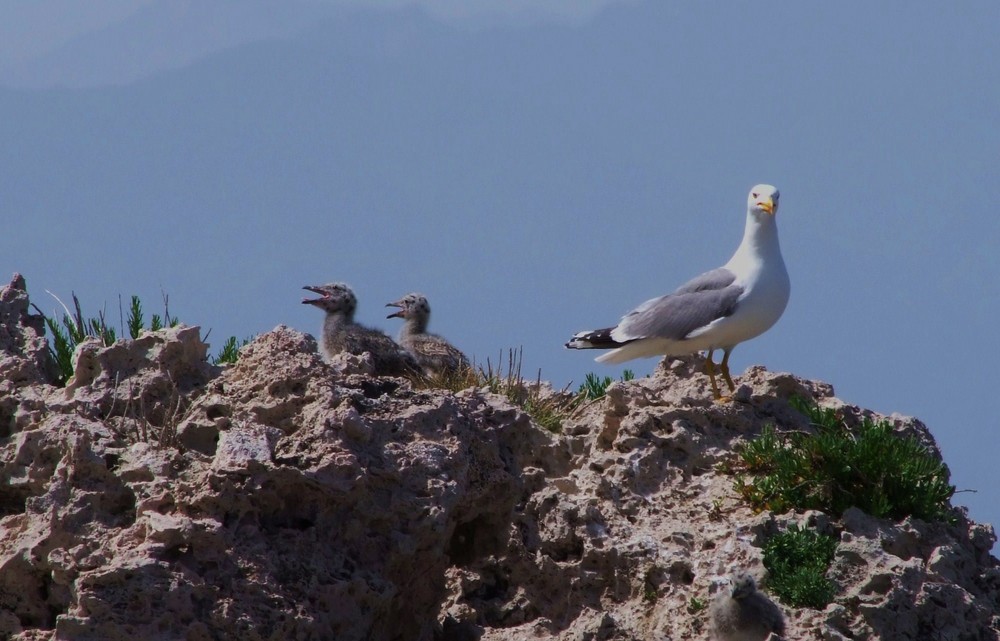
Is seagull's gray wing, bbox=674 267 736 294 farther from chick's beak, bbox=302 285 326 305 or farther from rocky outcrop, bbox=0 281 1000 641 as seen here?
chick's beak, bbox=302 285 326 305

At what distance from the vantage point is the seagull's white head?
1190 cm

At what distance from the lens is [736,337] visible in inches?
449

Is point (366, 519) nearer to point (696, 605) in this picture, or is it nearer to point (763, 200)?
point (696, 605)

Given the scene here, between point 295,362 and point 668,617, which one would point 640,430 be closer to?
point 668,617

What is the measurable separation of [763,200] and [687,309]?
1380mm

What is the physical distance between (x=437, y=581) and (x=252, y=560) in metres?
1.44

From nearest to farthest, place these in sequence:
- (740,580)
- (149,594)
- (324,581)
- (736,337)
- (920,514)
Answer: (149,594), (324,581), (740,580), (920,514), (736,337)

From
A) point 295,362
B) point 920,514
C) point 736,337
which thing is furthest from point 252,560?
point 736,337

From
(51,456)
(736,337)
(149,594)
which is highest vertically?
(736,337)

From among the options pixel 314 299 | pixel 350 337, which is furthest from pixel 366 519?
pixel 314 299

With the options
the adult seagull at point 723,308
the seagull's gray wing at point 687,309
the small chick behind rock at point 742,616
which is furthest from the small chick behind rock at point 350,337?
the small chick behind rock at point 742,616

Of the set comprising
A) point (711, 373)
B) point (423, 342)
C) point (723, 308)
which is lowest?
point (711, 373)

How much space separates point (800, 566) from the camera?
25.3 feet

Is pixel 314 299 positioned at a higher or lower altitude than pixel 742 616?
higher
